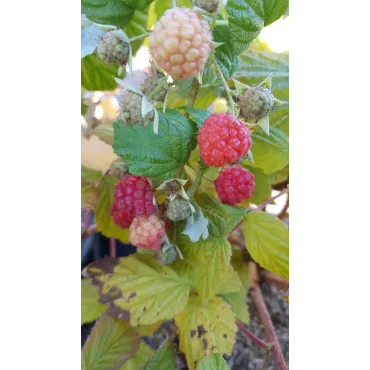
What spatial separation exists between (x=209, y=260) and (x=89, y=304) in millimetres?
368

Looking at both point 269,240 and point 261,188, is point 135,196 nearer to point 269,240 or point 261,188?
point 269,240

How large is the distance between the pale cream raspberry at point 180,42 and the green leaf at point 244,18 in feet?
0.29

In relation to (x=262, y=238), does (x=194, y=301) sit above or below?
below

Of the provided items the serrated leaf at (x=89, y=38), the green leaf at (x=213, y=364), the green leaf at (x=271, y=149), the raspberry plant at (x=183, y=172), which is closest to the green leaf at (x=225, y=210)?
the raspberry plant at (x=183, y=172)

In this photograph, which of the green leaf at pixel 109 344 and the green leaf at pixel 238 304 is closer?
the green leaf at pixel 109 344

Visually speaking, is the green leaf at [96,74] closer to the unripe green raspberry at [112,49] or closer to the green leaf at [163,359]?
the unripe green raspberry at [112,49]

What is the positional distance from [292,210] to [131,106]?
0.73 ft

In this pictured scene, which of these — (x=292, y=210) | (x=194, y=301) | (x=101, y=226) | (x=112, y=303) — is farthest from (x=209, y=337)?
(x=292, y=210)

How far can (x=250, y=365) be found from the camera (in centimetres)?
109

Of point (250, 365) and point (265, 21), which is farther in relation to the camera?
point (250, 365)

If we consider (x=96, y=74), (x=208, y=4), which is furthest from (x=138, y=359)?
(x=208, y=4)

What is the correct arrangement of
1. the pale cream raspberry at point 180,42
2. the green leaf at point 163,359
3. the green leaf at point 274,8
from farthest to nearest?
the green leaf at point 163,359 < the green leaf at point 274,8 < the pale cream raspberry at point 180,42

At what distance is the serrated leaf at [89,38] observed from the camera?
1.96 feet
